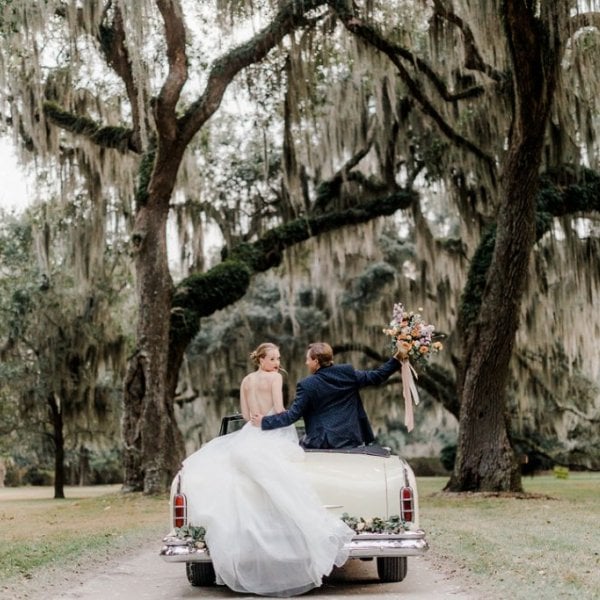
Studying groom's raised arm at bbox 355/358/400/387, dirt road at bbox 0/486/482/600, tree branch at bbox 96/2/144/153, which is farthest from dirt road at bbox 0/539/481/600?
tree branch at bbox 96/2/144/153

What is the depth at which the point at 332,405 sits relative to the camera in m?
6.73

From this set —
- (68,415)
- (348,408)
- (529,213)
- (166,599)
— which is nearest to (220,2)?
(529,213)

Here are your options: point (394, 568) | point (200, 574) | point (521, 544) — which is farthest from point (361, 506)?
point (521, 544)

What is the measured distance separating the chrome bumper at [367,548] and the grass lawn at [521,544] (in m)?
0.57

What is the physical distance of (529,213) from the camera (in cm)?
1488

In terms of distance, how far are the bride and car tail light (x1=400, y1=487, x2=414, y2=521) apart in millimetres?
389

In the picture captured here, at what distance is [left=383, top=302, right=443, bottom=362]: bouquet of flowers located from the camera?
6832mm

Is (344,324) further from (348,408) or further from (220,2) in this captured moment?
(348,408)

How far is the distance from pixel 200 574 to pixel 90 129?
1262 centimetres

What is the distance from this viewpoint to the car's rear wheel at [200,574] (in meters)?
6.53

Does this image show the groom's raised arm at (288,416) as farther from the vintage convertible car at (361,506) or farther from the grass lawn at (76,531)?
the grass lawn at (76,531)

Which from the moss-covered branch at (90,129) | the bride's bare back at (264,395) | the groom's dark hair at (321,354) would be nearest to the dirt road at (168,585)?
the bride's bare back at (264,395)

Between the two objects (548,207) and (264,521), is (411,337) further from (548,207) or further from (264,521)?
(548,207)

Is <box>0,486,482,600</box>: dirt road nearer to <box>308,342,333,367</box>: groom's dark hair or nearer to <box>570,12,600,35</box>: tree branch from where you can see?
<box>308,342,333,367</box>: groom's dark hair
